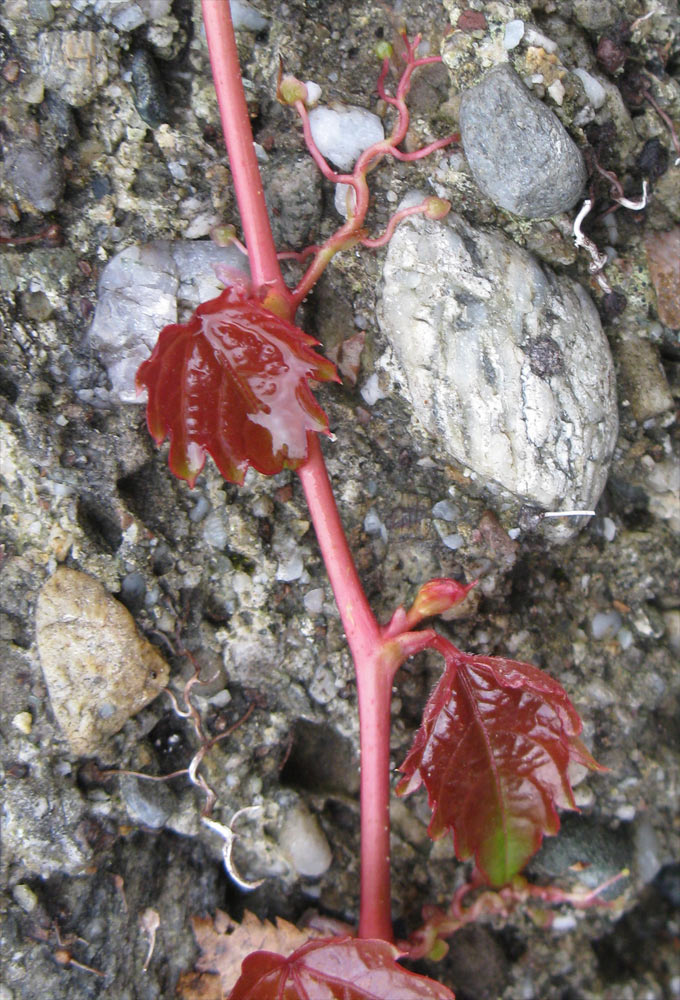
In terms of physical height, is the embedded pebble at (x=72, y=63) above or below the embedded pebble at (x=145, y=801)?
above

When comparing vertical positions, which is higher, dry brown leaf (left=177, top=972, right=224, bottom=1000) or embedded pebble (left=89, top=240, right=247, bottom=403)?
embedded pebble (left=89, top=240, right=247, bottom=403)

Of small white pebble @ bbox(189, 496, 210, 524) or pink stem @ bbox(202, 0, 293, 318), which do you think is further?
small white pebble @ bbox(189, 496, 210, 524)

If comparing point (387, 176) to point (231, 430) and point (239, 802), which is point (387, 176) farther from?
point (239, 802)

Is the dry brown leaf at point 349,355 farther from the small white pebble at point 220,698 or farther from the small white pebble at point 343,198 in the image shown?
the small white pebble at point 220,698

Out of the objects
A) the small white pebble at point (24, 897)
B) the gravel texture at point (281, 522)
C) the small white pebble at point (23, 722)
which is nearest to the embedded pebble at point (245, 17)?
the gravel texture at point (281, 522)

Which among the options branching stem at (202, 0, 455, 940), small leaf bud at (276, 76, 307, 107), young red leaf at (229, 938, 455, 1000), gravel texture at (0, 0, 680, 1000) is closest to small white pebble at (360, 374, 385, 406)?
gravel texture at (0, 0, 680, 1000)

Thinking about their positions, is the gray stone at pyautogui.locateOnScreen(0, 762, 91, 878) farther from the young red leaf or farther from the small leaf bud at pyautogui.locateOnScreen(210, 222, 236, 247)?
the small leaf bud at pyautogui.locateOnScreen(210, 222, 236, 247)

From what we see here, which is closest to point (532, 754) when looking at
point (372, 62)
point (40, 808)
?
point (40, 808)
